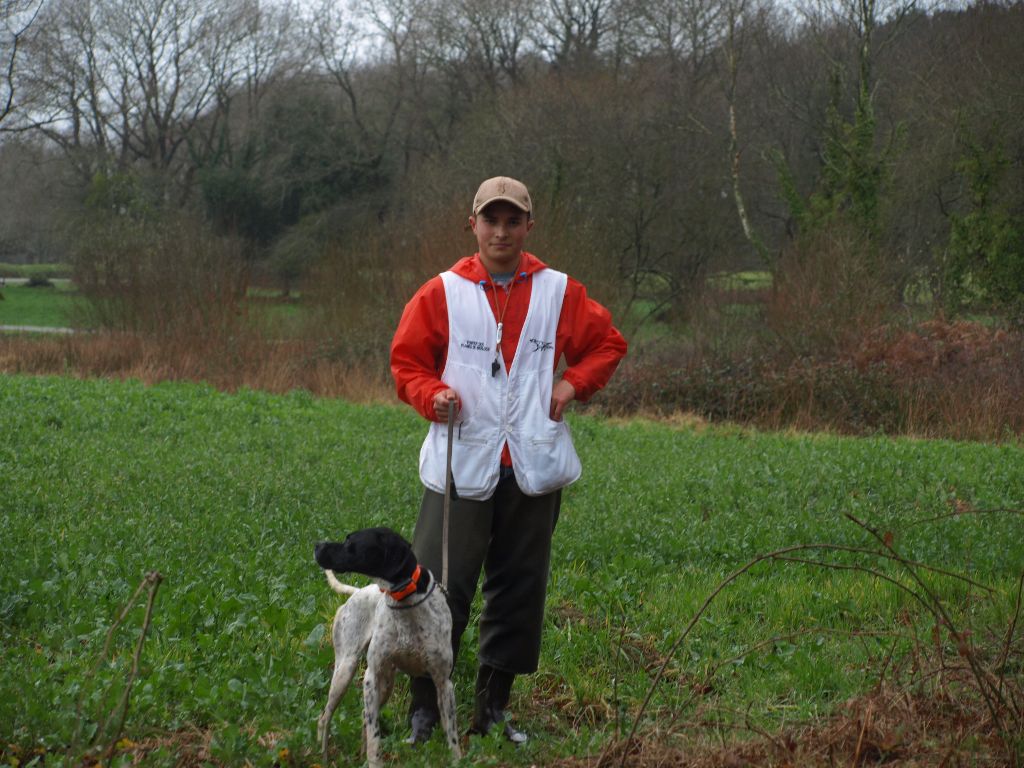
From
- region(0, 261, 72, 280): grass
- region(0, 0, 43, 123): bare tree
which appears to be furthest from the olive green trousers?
region(0, 261, 72, 280): grass

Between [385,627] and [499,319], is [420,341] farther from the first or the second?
[385,627]

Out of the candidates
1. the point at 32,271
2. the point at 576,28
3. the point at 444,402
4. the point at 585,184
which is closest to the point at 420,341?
the point at 444,402

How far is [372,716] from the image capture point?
3883mm

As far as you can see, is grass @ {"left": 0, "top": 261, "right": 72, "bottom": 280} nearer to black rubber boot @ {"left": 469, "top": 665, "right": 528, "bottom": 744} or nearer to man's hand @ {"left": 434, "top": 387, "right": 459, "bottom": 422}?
black rubber boot @ {"left": 469, "top": 665, "right": 528, "bottom": 744}

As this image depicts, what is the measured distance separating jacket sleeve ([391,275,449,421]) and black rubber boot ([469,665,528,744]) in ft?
3.44

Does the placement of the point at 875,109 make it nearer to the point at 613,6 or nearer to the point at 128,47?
the point at 613,6

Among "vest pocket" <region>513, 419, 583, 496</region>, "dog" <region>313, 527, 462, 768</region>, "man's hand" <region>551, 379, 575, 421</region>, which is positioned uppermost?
"man's hand" <region>551, 379, 575, 421</region>

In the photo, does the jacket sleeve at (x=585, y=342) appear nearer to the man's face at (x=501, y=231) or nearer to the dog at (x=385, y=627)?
the man's face at (x=501, y=231)

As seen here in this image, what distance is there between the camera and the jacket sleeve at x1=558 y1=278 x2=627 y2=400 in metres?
4.39

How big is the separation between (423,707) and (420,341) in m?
1.37

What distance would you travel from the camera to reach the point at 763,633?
19.0ft

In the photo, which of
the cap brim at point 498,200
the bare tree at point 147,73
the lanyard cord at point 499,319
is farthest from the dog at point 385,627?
the bare tree at point 147,73

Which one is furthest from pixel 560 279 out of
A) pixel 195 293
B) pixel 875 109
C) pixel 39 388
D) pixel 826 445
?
pixel 875 109

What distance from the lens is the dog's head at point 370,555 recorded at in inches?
144
